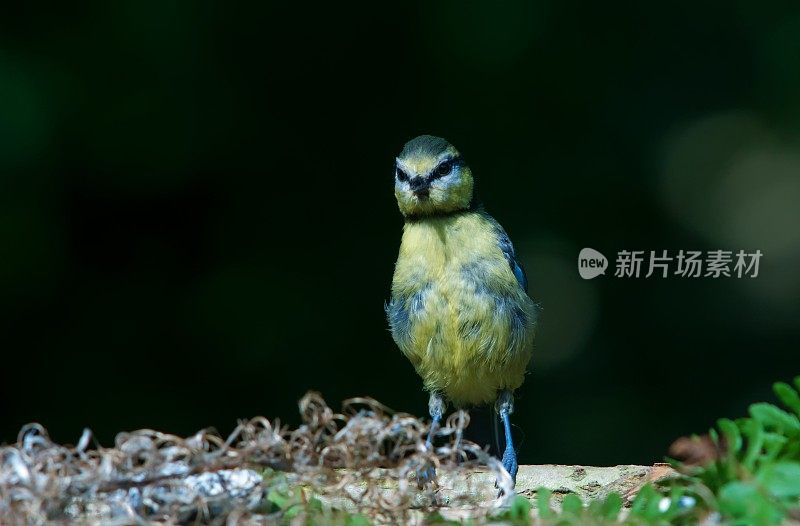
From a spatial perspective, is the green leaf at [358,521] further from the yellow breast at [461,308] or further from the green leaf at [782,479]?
the yellow breast at [461,308]

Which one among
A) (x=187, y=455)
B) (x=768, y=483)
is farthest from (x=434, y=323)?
(x=768, y=483)

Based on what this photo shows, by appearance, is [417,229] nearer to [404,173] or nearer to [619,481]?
[404,173]

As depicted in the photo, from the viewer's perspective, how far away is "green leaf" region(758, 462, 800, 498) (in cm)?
153

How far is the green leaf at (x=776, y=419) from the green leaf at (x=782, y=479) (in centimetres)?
23

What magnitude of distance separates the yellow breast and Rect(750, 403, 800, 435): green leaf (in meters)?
1.16

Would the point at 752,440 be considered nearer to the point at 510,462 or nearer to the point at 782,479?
the point at 782,479

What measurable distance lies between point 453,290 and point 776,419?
1220 millimetres

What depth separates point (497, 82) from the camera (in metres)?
4.45

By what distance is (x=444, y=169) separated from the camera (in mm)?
2973

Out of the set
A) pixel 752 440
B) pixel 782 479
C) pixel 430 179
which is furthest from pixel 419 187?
pixel 782 479

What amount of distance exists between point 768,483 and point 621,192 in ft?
9.88

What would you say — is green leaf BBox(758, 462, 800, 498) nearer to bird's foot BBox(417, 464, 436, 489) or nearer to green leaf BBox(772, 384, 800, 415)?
green leaf BBox(772, 384, 800, 415)

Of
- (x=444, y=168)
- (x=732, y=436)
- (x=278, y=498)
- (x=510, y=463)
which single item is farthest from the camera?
(x=444, y=168)

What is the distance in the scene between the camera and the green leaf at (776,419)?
6.00 feet
